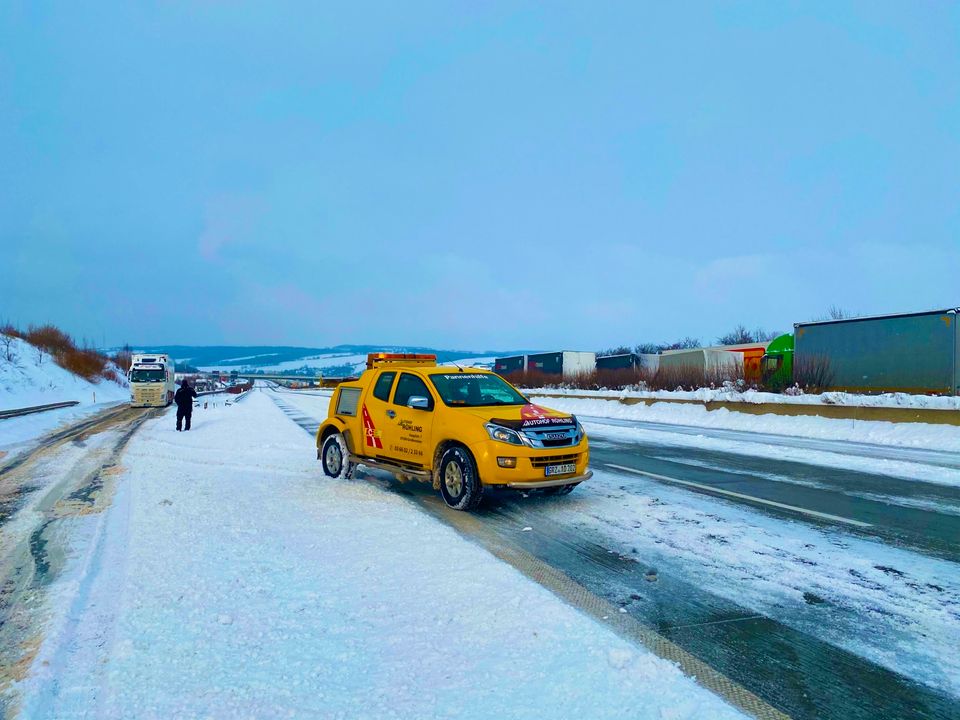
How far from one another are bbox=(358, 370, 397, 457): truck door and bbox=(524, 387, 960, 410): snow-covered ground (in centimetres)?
1448

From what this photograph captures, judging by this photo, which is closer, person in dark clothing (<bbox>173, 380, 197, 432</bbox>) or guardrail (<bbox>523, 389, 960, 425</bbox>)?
guardrail (<bbox>523, 389, 960, 425</bbox>)

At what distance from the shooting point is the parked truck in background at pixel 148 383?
138 feet

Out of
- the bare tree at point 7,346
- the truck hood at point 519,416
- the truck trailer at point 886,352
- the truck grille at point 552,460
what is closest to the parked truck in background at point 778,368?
the truck trailer at point 886,352

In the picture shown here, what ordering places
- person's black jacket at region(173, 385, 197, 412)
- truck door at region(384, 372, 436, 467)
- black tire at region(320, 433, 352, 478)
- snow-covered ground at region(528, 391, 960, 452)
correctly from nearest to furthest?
truck door at region(384, 372, 436, 467) < black tire at region(320, 433, 352, 478) < snow-covered ground at region(528, 391, 960, 452) < person's black jacket at region(173, 385, 197, 412)

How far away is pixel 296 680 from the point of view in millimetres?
3658

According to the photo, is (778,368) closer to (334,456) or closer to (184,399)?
(334,456)

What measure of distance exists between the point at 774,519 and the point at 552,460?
8.62 feet

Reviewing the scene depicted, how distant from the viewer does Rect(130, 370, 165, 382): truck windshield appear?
42.1m

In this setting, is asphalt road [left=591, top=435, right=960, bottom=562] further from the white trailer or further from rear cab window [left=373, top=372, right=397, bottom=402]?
the white trailer

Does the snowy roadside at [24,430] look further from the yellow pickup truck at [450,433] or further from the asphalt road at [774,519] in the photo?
the asphalt road at [774,519]

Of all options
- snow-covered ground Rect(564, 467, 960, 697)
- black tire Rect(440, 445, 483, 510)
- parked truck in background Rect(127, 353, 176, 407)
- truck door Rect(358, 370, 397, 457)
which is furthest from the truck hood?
parked truck in background Rect(127, 353, 176, 407)

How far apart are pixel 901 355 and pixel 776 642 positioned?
18.6m

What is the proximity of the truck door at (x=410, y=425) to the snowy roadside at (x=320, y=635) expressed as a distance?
151 cm

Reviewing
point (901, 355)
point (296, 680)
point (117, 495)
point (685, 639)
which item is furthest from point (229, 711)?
point (901, 355)
